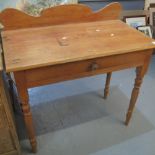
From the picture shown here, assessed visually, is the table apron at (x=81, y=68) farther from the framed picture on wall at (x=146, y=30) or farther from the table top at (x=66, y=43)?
the framed picture on wall at (x=146, y=30)

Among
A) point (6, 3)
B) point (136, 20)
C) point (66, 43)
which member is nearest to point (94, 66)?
point (66, 43)

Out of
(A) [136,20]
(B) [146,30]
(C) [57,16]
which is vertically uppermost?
(C) [57,16]

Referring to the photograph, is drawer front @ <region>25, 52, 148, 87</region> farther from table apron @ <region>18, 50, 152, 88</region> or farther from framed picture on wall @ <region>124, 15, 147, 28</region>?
framed picture on wall @ <region>124, 15, 147, 28</region>

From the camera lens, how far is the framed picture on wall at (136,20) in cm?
240

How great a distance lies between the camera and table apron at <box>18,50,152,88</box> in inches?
40.6

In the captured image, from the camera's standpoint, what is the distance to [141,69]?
4.25ft

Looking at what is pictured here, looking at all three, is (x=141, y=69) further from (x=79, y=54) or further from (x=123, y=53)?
(x=79, y=54)

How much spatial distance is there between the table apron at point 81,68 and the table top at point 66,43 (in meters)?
0.05

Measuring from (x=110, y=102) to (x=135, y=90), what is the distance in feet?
1.58

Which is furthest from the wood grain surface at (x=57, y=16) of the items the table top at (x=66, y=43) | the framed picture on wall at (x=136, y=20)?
the framed picture on wall at (x=136, y=20)

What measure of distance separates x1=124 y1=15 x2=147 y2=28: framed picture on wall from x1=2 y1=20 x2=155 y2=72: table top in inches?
41.9

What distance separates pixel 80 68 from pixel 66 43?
0.57 feet

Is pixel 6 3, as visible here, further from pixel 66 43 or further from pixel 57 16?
pixel 66 43

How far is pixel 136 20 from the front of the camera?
8.02 feet
